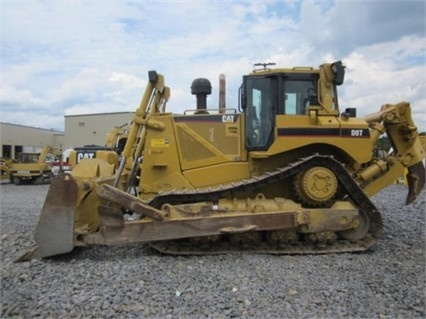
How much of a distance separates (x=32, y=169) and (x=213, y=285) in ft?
71.5

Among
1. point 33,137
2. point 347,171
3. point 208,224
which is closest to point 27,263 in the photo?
point 208,224

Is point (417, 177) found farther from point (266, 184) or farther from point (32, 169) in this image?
point (32, 169)

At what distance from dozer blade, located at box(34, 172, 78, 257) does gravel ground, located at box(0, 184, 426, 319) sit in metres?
0.21

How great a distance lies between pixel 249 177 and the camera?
7.04m

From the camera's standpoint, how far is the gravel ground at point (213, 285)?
4238 mm

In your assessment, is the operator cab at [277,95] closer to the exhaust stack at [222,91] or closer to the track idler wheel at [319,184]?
the track idler wheel at [319,184]

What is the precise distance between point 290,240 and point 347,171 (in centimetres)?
137

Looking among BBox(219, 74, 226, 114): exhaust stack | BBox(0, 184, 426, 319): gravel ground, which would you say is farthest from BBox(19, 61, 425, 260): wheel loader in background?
BBox(219, 74, 226, 114): exhaust stack

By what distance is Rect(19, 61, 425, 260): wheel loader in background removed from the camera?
20.0ft

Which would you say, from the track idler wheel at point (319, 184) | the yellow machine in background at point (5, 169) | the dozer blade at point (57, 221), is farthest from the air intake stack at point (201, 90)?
the yellow machine in background at point (5, 169)

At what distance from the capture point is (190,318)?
4094 millimetres

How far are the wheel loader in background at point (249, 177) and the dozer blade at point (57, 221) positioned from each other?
14mm

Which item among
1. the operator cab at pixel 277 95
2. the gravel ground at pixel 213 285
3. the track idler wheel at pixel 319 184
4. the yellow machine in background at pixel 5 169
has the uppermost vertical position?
the operator cab at pixel 277 95

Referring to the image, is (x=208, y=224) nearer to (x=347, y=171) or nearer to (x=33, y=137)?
(x=347, y=171)
